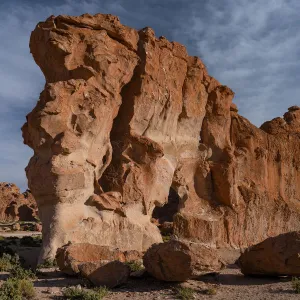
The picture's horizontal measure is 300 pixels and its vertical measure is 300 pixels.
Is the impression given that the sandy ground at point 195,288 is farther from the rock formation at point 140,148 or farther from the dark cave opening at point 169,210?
the dark cave opening at point 169,210

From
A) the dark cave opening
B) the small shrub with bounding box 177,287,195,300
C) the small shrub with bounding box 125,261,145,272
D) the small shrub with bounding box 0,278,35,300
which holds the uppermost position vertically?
the dark cave opening

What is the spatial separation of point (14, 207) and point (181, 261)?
48.2 meters

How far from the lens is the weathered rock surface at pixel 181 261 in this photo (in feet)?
32.6

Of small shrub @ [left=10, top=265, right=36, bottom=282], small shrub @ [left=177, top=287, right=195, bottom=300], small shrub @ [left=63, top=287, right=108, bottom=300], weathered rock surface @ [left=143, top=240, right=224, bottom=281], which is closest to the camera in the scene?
small shrub @ [left=63, top=287, right=108, bottom=300]

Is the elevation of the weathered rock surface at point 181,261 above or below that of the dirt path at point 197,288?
above

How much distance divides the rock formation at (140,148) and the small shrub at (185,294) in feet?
18.4

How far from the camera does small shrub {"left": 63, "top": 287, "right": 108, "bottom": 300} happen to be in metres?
8.77

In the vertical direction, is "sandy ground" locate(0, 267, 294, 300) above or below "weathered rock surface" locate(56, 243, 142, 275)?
below

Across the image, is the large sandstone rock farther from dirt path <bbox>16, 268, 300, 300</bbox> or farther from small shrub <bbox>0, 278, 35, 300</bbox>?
small shrub <bbox>0, 278, 35, 300</bbox>

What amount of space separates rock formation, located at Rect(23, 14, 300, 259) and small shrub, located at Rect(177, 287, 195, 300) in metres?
5.61

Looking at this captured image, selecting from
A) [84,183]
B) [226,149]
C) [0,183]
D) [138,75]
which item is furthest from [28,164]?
[0,183]

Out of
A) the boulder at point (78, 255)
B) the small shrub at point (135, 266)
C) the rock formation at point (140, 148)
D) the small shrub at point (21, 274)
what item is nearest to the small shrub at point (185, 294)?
the boulder at point (78, 255)

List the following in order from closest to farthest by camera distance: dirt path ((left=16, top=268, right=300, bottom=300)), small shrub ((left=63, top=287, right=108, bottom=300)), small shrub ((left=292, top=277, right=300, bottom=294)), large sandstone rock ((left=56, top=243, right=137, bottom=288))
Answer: small shrub ((left=63, top=287, right=108, bottom=300)) → dirt path ((left=16, top=268, right=300, bottom=300)) → small shrub ((left=292, top=277, right=300, bottom=294)) → large sandstone rock ((left=56, top=243, right=137, bottom=288))

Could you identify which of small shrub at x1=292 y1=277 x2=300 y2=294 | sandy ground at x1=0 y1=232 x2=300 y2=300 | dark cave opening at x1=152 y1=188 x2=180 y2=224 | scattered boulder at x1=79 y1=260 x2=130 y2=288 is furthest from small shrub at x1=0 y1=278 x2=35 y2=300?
dark cave opening at x1=152 y1=188 x2=180 y2=224
